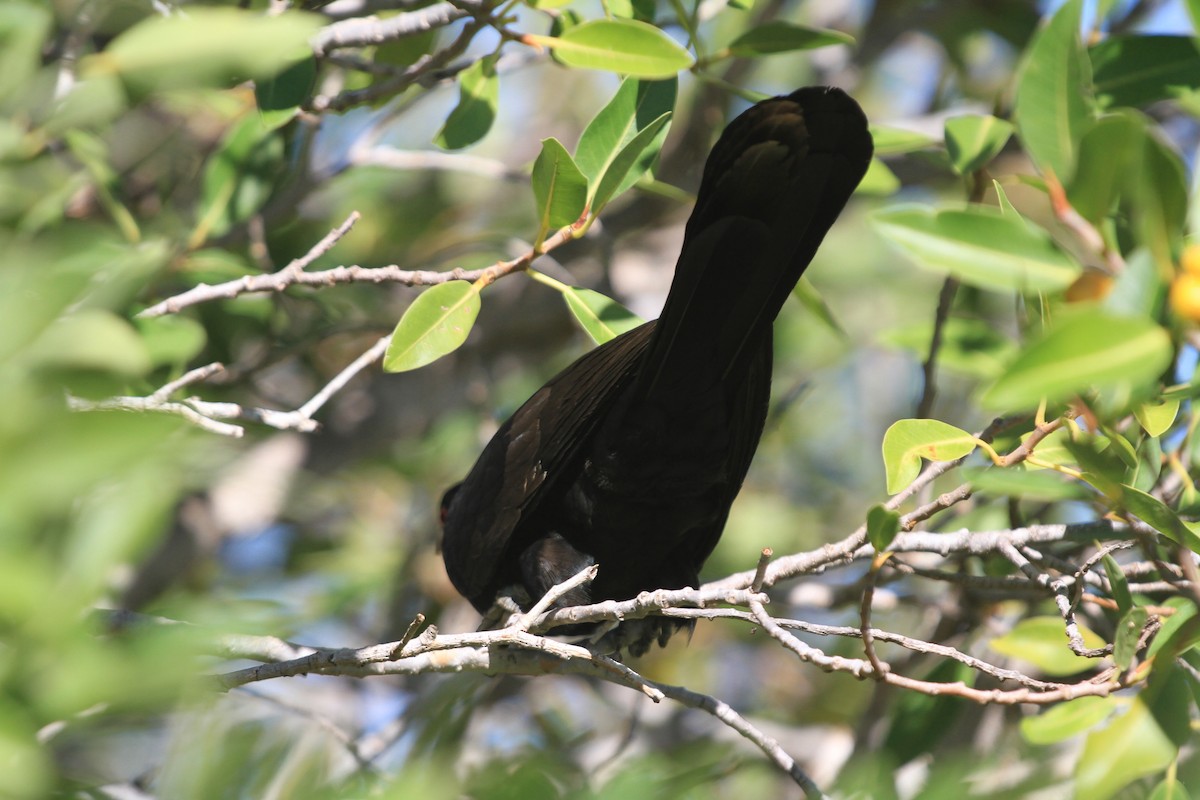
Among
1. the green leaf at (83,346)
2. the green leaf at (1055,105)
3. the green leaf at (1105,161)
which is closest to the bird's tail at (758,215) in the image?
the green leaf at (1055,105)

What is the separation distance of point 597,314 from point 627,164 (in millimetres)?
513

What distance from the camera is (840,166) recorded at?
7.25ft

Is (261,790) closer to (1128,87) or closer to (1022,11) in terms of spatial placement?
(1128,87)

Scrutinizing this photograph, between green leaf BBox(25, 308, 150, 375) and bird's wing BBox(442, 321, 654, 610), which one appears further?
bird's wing BBox(442, 321, 654, 610)

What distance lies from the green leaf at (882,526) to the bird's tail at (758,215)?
71 centimetres

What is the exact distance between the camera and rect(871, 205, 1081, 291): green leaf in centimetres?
136

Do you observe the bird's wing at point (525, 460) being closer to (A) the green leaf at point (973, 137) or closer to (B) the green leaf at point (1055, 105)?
(A) the green leaf at point (973, 137)

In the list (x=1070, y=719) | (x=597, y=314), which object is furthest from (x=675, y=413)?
(x=1070, y=719)

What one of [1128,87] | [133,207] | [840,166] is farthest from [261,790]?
[133,207]

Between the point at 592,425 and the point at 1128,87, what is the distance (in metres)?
1.58

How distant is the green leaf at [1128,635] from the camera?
1862 millimetres

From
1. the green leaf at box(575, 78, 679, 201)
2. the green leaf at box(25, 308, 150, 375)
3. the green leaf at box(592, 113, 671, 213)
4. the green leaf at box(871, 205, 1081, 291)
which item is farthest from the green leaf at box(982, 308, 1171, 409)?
the green leaf at box(575, 78, 679, 201)

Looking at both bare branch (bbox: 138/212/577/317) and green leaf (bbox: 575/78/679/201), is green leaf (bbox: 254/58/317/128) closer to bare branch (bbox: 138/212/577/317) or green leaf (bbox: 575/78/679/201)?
bare branch (bbox: 138/212/577/317)

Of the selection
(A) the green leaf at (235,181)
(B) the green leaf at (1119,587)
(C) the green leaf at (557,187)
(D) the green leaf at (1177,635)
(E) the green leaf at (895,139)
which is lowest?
(A) the green leaf at (235,181)
